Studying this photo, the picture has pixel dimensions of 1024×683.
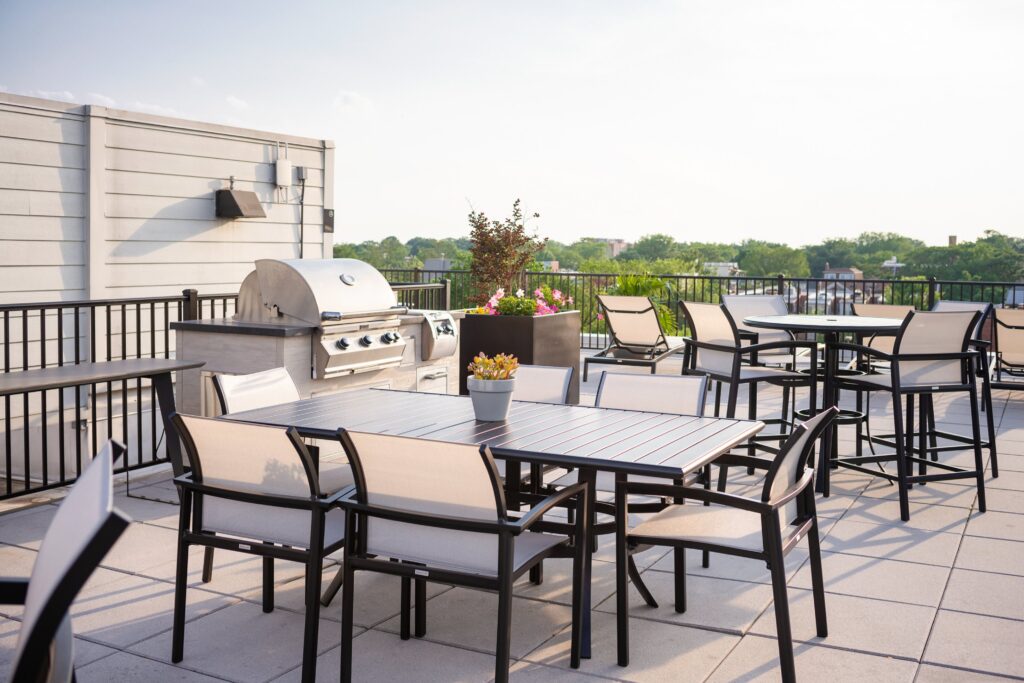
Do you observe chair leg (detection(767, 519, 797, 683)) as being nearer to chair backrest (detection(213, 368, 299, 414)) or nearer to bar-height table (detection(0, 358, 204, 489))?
chair backrest (detection(213, 368, 299, 414))

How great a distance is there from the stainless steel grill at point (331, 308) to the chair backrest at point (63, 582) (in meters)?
3.72

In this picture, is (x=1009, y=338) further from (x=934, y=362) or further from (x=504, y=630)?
(x=504, y=630)

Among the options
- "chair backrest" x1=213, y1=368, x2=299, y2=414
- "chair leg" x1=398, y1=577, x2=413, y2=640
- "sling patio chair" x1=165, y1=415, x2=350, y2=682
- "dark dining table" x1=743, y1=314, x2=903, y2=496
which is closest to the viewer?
"sling patio chair" x1=165, y1=415, x2=350, y2=682

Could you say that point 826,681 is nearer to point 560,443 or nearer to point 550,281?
point 560,443

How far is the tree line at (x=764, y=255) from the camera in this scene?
1263cm

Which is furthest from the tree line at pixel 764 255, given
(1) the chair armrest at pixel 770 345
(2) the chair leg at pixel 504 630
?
(2) the chair leg at pixel 504 630

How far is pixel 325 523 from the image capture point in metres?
2.77

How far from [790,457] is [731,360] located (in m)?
2.73

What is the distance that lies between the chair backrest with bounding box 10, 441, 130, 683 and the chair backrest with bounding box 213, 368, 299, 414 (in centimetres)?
197

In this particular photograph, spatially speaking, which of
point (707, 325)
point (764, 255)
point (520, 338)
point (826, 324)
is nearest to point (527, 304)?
point (520, 338)

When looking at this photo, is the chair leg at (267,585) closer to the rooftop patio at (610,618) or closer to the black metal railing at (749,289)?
the rooftop patio at (610,618)

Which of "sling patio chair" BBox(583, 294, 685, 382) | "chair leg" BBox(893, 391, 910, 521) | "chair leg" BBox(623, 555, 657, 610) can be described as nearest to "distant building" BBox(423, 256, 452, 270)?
"sling patio chair" BBox(583, 294, 685, 382)

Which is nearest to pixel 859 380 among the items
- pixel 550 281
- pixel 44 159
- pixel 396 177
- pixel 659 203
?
pixel 44 159

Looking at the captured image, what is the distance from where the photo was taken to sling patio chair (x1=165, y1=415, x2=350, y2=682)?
257 cm
